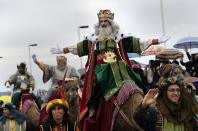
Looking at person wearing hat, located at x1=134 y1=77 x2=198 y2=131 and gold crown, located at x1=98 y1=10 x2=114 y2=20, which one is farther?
gold crown, located at x1=98 y1=10 x2=114 y2=20

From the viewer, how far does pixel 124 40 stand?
8.72 meters

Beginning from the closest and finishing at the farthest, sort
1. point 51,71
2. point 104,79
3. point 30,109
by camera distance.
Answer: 1. point 104,79
2. point 30,109
3. point 51,71

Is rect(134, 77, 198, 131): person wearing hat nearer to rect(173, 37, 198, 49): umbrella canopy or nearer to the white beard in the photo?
the white beard

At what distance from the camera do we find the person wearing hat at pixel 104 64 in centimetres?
731

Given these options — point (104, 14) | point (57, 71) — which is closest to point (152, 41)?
point (104, 14)

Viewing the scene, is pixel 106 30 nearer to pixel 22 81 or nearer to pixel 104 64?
pixel 104 64

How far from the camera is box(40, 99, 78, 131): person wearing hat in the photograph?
20.5ft

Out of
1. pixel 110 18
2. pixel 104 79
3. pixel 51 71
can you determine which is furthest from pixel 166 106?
pixel 51 71

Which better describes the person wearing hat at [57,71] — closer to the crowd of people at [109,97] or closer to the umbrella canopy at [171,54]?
the crowd of people at [109,97]

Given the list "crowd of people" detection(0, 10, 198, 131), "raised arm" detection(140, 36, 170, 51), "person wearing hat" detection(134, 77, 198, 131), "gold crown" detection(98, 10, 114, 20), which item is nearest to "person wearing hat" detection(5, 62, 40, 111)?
"crowd of people" detection(0, 10, 198, 131)

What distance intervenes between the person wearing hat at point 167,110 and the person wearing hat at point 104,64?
2.03m

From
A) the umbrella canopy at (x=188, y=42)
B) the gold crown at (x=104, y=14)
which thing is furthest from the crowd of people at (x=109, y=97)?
the umbrella canopy at (x=188, y=42)

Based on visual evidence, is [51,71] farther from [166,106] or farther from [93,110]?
[166,106]

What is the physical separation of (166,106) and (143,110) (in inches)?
10.6
